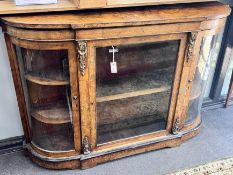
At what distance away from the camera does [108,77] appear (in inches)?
49.7

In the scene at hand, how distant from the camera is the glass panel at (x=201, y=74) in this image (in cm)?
134

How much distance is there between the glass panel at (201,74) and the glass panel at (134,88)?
0.53 feet

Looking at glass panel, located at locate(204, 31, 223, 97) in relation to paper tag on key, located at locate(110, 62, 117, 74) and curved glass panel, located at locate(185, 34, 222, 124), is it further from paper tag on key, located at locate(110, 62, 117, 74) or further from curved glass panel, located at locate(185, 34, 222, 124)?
paper tag on key, located at locate(110, 62, 117, 74)

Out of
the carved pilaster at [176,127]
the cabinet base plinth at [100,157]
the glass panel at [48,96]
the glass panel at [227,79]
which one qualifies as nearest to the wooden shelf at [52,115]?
the glass panel at [48,96]

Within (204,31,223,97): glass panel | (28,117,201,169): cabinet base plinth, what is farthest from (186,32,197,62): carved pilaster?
(28,117,201,169): cabinet base plinth

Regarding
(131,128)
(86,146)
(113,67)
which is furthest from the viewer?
(131,128)

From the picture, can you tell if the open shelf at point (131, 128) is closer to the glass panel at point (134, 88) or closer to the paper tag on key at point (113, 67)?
the glass panel at point (134, 88)

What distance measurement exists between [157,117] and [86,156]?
438mm

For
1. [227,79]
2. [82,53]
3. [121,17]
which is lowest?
[227,79]

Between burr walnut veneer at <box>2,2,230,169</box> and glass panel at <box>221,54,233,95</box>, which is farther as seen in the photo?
glass panel at <box>221,54,233,95</box>

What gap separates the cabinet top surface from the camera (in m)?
1.02

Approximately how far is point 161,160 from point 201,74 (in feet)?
1.71

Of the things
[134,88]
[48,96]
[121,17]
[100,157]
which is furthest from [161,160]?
[121,17]

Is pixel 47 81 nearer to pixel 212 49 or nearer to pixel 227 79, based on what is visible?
pixel 212 49
